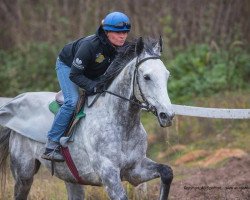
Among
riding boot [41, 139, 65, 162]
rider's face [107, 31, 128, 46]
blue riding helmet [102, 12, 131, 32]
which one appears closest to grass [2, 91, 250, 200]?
riding boot [41, 139, 65, 162]

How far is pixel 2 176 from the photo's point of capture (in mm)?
8539

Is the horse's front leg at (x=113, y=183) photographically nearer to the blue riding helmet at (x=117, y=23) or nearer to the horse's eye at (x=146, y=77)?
the horse's eye at (x=146, y=77)

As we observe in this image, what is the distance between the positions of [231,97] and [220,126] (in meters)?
0.98

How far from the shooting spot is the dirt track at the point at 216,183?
26.5 ft

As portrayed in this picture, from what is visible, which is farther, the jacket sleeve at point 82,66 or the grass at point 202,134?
the grass at point 202,134

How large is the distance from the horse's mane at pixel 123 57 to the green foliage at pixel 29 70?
345 inches

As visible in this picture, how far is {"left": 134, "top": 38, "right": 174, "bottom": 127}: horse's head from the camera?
5.81m

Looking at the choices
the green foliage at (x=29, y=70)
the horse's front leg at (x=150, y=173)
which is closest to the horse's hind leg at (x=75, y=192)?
the horse's front leg at (x=150, y=173)

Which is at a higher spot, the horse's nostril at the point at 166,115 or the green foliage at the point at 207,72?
the horse's nostril at the point at 166,115

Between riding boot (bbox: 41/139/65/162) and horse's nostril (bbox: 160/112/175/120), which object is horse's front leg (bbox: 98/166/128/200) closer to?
riding boot (bbox: 41/139/65/162)

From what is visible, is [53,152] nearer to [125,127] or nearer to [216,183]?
[125,127]

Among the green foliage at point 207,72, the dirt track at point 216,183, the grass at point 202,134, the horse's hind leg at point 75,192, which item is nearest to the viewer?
the horse's hind leg at point 75,192

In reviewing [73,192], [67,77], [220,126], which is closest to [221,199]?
[73,192]

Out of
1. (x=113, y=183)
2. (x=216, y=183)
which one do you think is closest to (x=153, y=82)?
(x=113, y=183)
